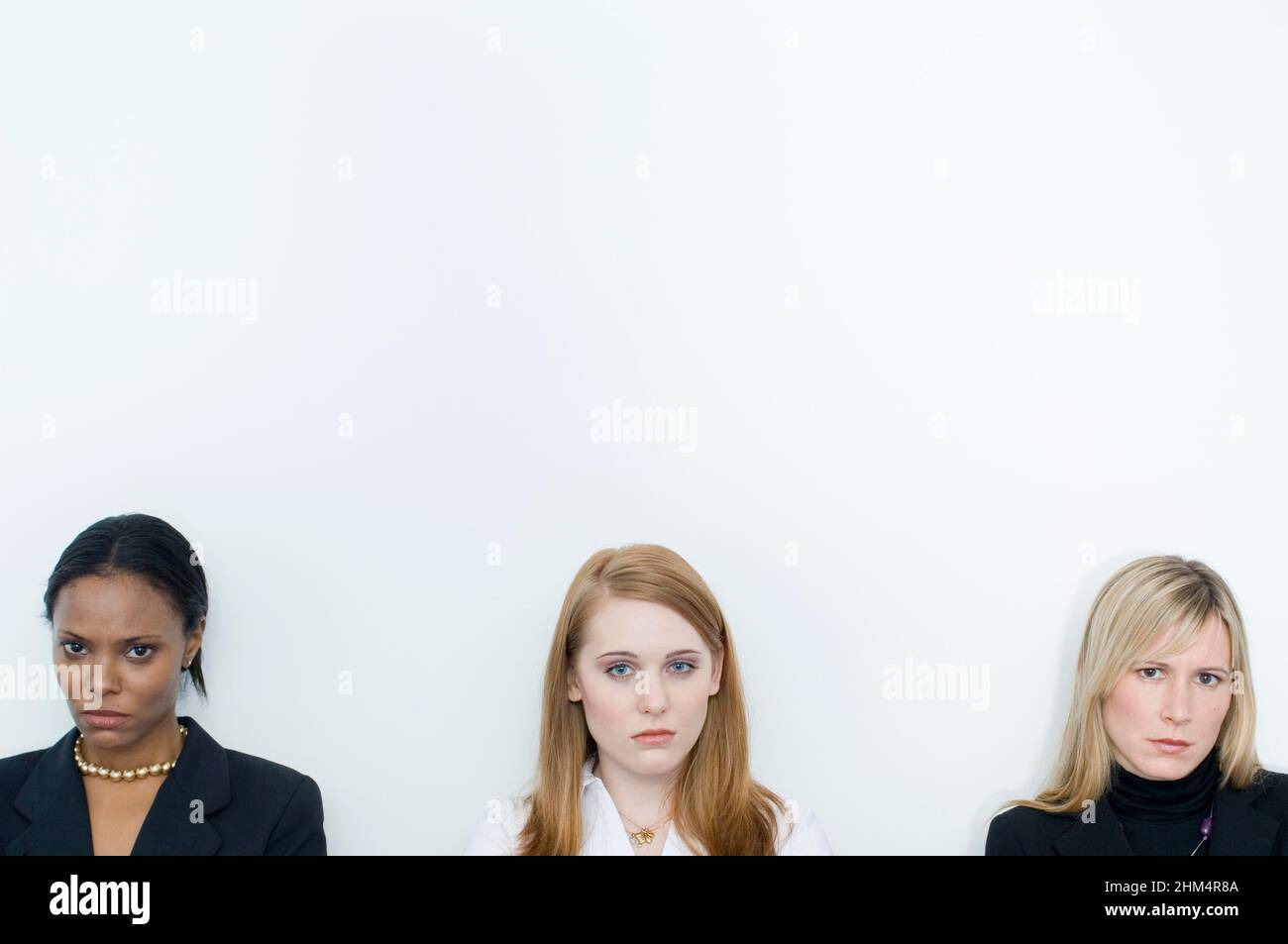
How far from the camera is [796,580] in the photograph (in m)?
2.79

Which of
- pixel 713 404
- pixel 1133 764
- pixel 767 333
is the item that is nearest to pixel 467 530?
pixel 713 404

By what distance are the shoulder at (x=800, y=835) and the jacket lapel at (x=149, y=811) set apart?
1185 mm

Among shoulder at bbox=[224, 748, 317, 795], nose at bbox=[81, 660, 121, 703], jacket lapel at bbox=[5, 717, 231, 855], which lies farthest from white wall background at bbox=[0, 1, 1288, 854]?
nose at bbox=[81, 660, 121, 703]

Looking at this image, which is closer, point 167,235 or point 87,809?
point 87,809

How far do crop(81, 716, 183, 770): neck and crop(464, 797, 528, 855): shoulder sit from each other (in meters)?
0.67

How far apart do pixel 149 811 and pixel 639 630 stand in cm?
108

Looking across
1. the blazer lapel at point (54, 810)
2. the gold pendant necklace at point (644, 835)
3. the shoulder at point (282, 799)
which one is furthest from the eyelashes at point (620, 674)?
the blazer lapel at point (54, 810)

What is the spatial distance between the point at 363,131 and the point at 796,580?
1.46 meters

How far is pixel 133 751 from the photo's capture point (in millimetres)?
2518

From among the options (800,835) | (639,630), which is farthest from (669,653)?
(800,835)

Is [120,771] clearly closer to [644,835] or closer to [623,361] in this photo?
[644,835]

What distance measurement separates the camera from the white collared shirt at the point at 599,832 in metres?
2.56
